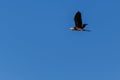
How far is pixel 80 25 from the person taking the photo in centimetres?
4888

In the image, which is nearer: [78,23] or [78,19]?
[78,19]

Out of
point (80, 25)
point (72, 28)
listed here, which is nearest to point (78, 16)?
point (80, 25)

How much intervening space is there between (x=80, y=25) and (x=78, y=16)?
293cm

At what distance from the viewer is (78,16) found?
46.2 metres

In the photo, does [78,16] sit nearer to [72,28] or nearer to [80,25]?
[80,25]

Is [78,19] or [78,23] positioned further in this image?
[78,23]

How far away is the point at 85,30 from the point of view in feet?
162

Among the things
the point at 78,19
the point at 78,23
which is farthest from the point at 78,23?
the point at 78,19

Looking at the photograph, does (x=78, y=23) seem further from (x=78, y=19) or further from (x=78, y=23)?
(x=78, y=19)

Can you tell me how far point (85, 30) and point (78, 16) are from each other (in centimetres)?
380

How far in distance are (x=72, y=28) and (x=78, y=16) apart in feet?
20.3

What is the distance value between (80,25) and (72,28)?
345 centimetres

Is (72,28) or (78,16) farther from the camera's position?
(72,28)

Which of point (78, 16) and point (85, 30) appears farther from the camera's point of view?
point (85, 30)
